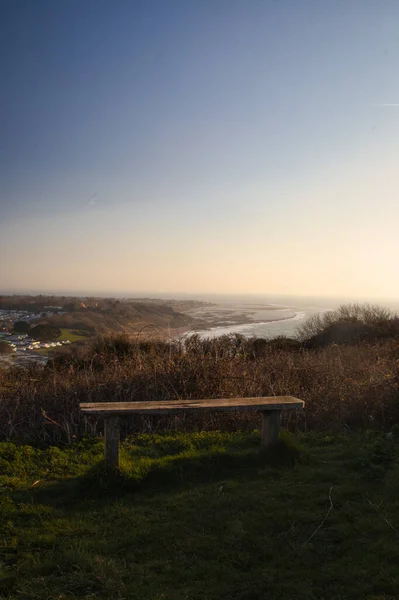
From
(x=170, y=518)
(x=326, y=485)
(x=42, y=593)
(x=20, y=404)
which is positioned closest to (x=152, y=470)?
(x=170, y=518)

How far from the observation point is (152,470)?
4691 mm

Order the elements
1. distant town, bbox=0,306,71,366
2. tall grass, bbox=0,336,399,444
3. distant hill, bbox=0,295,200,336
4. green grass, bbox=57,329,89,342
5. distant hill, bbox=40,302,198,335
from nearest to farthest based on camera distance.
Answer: tall grass, bbox=0,336,399,444, distant town, bbox=0,306,71,366, distant hill, bbox=0,295,200,336, distant hill, bbox=40,302,198,335, green grass, bbox=57,329,89,342

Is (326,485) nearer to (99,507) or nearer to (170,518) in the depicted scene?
(170,518)

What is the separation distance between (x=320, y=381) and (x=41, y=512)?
5886 mm

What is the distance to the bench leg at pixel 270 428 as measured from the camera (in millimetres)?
5184

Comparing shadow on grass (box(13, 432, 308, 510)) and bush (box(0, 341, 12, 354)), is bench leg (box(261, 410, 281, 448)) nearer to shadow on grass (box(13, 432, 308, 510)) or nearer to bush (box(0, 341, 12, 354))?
shadow on grass (box(13, 432, 308, 510))

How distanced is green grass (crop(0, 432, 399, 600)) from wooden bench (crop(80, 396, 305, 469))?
179 millimetres

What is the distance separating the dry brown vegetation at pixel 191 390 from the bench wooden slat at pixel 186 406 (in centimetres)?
139

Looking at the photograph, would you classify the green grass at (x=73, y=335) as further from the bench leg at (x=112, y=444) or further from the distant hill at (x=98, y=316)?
the bench leg at (x=112, y=444)

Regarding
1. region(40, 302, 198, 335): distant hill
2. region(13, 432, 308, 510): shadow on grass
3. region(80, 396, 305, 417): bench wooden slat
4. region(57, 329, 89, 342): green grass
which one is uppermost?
region(40, 302, 198, 335): distant hill

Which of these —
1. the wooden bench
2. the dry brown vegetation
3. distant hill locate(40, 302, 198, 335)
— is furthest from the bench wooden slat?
distant hill locate(40, 302, 198, 335)

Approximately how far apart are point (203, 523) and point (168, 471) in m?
1.19

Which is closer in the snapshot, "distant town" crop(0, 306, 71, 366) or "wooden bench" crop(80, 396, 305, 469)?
"wooden bench" crop(80, 396, 305, 469)

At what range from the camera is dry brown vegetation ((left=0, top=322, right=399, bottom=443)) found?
6566mm
